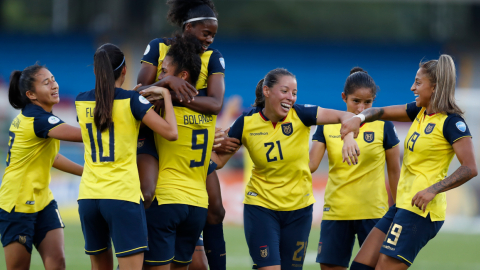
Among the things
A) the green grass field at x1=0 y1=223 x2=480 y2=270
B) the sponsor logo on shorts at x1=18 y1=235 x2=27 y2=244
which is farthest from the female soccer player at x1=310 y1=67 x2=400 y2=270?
the green grass field at x1=0 y1=223 x2=480 y2=270

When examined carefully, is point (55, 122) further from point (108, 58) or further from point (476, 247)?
point (476, 247)

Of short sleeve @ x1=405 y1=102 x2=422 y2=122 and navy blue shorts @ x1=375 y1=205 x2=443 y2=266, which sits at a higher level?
short sleeve @ x1=405 y1=102 x2=422 y2=122

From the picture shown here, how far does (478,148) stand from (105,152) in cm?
1594

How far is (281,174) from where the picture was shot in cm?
518

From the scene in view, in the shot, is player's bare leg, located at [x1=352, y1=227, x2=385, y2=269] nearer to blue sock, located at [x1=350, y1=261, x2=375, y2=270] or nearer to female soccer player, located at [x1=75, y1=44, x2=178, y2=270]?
blue sock, located at [x1=350, y1=261, x2=375, y2=270]

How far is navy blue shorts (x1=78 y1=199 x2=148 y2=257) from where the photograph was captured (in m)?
4.17

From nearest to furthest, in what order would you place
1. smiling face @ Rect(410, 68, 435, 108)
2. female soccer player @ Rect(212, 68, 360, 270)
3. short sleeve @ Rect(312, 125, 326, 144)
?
smiling face @ Rect(410, 68, 435, 108) < female soccer player @ Rect(212, 68, 360, 270) < short sleeve @ Rect(312, 125, 326, 144)

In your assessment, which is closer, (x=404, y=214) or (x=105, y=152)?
(x=105, y=152)

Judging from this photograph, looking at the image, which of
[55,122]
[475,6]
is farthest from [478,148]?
[55,122]

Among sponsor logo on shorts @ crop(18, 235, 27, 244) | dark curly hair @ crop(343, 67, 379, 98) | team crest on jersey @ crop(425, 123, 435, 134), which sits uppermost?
dark curly hair @ crop(343, 67, 379, 98)

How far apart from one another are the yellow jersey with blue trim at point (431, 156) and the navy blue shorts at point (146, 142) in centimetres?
228

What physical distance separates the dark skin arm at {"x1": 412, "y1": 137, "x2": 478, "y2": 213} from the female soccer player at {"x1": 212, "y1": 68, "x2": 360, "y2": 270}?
1.02m

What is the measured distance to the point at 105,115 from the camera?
13.5 ft

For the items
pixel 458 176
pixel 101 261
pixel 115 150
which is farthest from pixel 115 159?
pixel 458 176
